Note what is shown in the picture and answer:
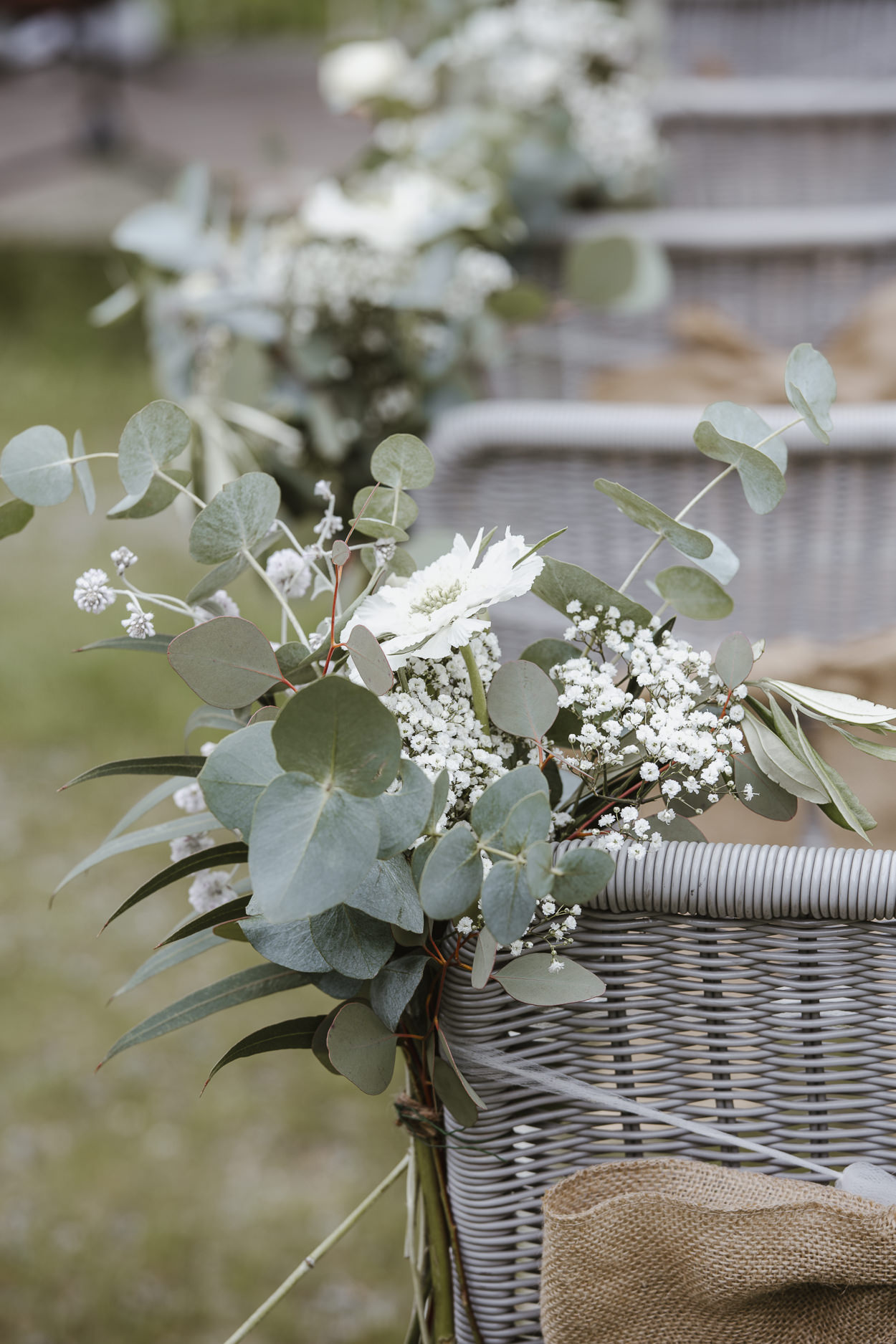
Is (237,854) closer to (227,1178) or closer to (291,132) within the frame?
(227,1178)

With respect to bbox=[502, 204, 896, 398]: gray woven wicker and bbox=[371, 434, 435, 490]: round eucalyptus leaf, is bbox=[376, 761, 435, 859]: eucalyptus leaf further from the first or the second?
bbox=[502, 204, 896, 398]: gray woven wicker

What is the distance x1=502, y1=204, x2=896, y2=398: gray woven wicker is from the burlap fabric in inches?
57.4

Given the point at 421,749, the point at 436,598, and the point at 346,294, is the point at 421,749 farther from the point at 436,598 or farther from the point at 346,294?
the point at 346,294

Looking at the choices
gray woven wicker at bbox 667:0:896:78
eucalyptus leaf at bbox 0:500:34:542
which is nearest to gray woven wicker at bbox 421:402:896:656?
eucalyptus leaf at bbox 0:500:34:542

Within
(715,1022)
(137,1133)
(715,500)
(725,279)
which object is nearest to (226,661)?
(715,1022)

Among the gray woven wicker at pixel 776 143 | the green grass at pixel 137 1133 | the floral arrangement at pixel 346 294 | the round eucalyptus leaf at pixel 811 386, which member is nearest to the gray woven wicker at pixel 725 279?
the floral arrangement at pixel 346 294

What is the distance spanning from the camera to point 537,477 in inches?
48.8

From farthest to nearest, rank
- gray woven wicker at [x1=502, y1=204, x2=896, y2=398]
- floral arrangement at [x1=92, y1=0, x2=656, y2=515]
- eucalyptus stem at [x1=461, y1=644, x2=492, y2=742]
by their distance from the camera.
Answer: gray woven wicker at [x1=502, y1=204, x2=896, y2=398], floral arrangement at [x1=92, y1=0, x2=656, y2=515], eucalyptus stem at [x1=461, y1=644, x2=492, y2=742]

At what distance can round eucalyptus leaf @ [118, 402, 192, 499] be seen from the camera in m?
0.54

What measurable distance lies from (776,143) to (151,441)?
1.89 m

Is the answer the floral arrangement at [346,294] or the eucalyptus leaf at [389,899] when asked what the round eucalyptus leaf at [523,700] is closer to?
the eucalyptus leaf at [389,899]

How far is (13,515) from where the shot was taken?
583 mm

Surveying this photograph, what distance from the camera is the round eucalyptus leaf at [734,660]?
0.51m

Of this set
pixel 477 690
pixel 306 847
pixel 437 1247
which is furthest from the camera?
pixel 437 1247
